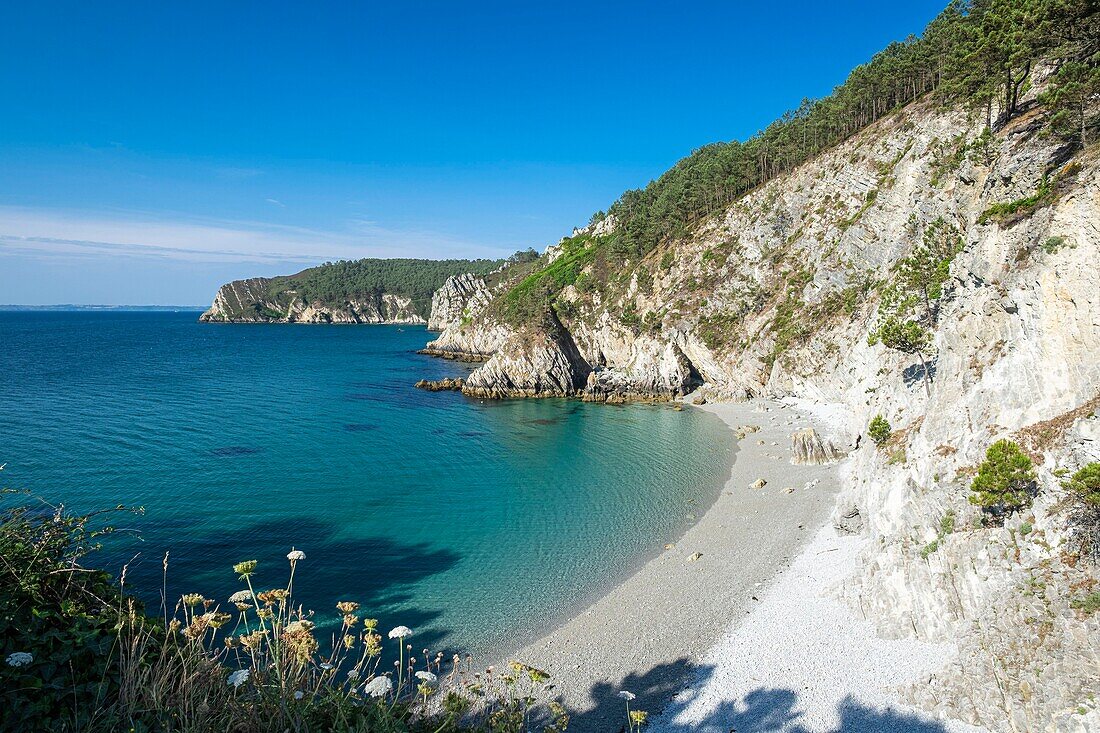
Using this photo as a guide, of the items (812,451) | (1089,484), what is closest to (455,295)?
(812,451)

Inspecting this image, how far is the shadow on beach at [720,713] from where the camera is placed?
46.2 feet

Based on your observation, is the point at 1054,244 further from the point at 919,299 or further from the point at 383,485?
the point at 383,485

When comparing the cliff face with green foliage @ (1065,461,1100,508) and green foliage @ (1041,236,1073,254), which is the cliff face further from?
green foliage @ (1065,461,1100,508)

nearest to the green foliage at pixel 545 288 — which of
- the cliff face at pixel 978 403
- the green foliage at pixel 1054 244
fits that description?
the cliff face at pixel 978 403

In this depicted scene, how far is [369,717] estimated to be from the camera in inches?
261

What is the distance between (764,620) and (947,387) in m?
11.8

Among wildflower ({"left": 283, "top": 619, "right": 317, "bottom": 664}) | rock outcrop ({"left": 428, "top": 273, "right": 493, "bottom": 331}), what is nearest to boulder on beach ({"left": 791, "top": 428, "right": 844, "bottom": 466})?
wildflower ({"left": 283, "top": 619, "right": 317, "bottom": 664})

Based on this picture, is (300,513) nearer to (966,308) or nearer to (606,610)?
(606,610)

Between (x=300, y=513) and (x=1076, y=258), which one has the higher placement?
(x=1076, y=258)

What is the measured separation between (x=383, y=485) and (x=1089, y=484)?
3355cm

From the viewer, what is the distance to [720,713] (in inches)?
605

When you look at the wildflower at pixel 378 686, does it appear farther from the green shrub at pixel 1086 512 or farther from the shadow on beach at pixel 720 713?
the green shrub at pixel 1086 512

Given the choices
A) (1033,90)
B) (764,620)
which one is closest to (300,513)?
(764,620)

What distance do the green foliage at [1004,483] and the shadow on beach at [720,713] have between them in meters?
6.12
